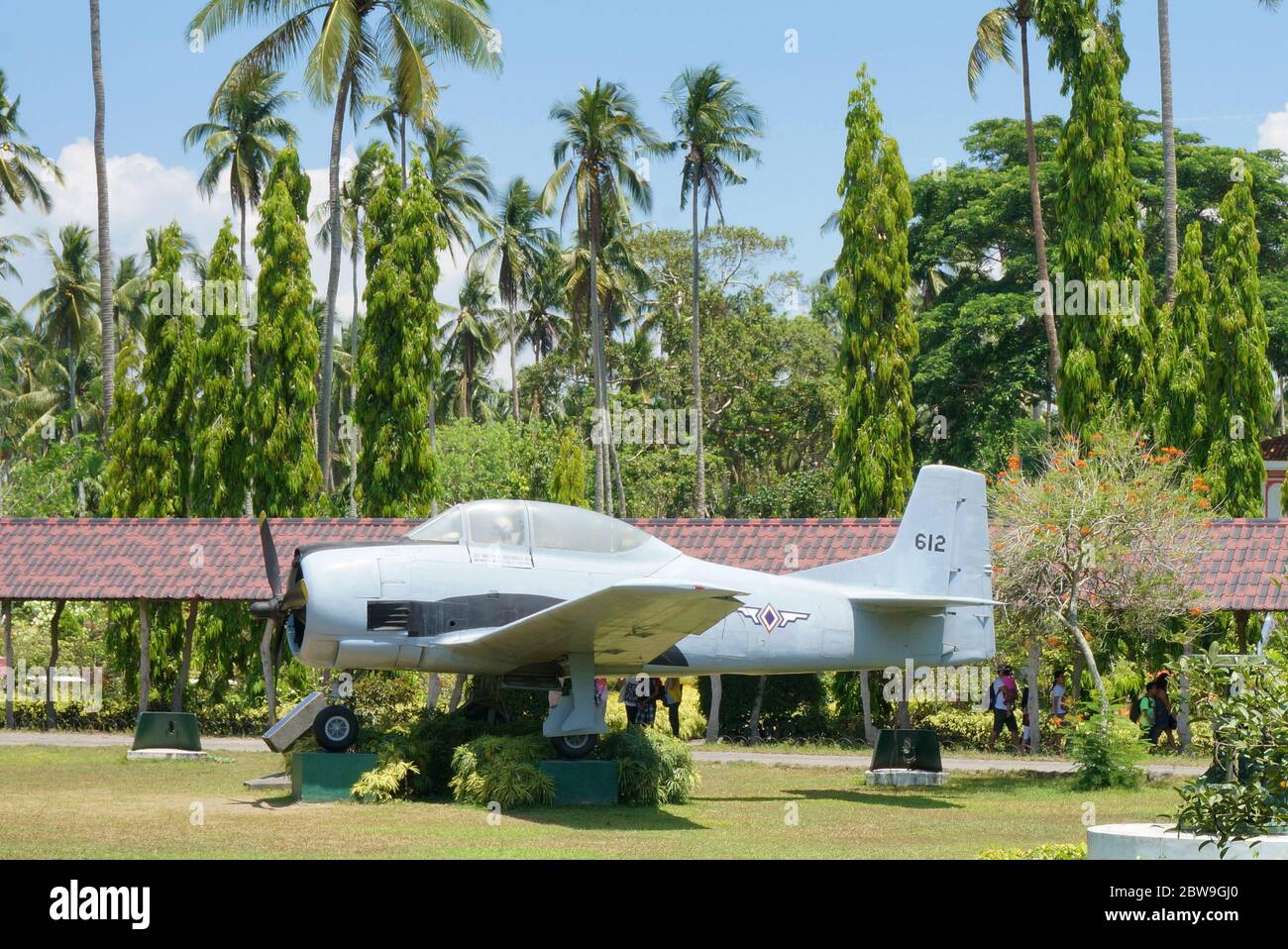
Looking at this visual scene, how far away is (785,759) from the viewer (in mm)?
23188

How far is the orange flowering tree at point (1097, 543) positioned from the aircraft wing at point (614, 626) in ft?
22.5

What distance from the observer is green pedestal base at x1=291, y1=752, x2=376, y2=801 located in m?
15.2

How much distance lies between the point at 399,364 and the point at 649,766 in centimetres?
1803

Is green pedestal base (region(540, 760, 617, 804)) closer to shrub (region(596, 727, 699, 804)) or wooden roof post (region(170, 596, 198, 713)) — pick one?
shrub (region(596, 727, 699, 804))

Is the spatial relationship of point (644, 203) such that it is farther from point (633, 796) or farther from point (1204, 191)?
point (633, 796)

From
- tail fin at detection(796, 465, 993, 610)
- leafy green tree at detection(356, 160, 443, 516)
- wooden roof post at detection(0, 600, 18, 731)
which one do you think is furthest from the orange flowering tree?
wooden roof post at detection(0, 600, 18, 731)

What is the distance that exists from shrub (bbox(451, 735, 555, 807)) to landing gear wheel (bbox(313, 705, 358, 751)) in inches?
47.8

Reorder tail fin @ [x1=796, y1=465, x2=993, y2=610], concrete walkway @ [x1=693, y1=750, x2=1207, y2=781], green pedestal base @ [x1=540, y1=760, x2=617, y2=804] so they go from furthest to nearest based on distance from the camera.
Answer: concrete walkway @ [x1=693, y1=750, x2=1207, y2=781], tail fin @ [x1=796, y1=465, x2=993, y2=610], green pedestal base @ [x1=540, y1=760, x2=617, y2=804]

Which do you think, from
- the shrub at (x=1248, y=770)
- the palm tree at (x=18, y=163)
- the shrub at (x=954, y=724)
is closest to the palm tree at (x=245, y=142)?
the palm tree at (x=18, y=163)

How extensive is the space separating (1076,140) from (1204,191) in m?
18.0

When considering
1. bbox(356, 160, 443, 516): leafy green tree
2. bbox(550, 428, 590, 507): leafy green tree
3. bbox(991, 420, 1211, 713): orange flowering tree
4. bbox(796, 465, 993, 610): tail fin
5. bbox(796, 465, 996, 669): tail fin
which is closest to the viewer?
bbox(796, 465, 996, 669): tail fin

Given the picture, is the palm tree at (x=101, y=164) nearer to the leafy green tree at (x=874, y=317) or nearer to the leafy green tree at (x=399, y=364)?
the leafy green tree at (x=399, y=364)

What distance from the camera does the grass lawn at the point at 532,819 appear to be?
11.8 m
